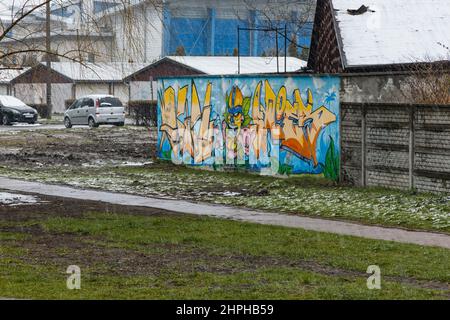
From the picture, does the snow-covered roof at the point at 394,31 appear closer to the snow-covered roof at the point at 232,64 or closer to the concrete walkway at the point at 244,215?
the concrete walkway at the point at 244,215

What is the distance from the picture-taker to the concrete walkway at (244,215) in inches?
576

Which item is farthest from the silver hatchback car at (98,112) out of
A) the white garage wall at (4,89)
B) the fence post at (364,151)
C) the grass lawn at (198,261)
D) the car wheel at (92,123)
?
the grass lawn at (198,261)

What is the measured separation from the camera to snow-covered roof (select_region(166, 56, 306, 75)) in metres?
56.1

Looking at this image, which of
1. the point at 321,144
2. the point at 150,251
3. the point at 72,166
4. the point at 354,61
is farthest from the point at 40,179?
the point at 150,251

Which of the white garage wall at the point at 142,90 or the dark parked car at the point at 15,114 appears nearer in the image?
the dark parked car at the point at 15,114

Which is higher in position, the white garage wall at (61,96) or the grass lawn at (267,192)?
the white garage wall at (61,96)

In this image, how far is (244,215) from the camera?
1739 centimetres

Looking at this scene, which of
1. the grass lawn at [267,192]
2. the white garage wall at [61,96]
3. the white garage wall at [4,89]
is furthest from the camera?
the white garage wall at [4,89]

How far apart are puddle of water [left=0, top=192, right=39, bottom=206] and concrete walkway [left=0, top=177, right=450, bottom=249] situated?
64 cm

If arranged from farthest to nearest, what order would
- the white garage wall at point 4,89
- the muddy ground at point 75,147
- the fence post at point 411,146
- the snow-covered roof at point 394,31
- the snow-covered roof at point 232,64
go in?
1. the white garage wall at point 4,89
2. the snow-covered roof at point 232,64
3. the muddy ground at point 75,147
4. the snow-covered roof at point 394,31
5. the fence post at point 411,146

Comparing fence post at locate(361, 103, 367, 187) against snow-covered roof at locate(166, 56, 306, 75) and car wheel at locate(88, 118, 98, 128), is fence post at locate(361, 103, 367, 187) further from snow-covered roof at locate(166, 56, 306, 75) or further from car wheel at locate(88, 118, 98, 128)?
car wheel at locate(88, 118, 98, 128)

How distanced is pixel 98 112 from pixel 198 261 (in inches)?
1622

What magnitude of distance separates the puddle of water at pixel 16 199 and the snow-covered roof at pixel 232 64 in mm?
33848
